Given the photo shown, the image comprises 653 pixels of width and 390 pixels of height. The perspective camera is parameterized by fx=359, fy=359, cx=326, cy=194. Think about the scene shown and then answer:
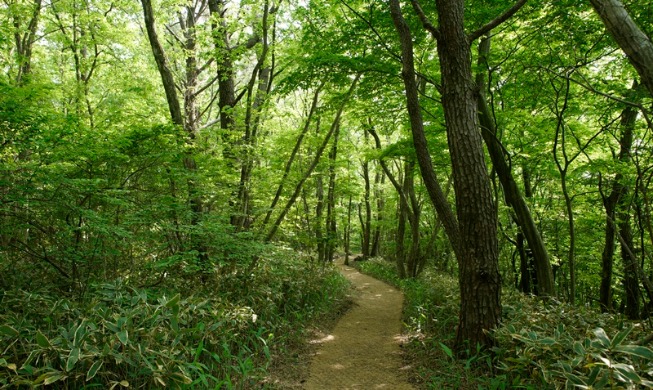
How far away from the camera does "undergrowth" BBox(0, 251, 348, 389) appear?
2889 mm

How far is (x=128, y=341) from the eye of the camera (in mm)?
3078

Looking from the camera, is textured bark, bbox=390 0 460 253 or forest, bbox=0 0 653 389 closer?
forest, bbox=0 0 653 389

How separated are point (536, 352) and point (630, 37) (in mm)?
2908

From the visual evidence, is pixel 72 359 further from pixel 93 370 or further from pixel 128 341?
pixel 128 341

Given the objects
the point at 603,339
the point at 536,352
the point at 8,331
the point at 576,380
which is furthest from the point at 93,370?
the point at 603,339

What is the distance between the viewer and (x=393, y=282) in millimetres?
13930

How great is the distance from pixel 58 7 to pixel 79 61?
152 cm

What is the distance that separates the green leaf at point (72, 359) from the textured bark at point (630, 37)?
14.8ft

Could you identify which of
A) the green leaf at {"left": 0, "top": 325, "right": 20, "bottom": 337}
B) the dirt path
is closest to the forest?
the green leaf at {"left": 0, "top": 325, "right": 20, "bottom": 337}

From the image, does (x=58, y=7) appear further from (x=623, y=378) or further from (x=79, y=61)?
(x=623, y=378)

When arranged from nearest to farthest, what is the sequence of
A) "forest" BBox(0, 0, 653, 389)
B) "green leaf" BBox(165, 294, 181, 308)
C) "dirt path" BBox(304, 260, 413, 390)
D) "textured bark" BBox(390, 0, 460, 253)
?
"forest" BBox(0, 0, 653, 389) → "green leaf" BBox(165, 294, 181, 308) → "dirt path" BBox(304, 260, 413, 390) → "textured bark" BBox(390, 0, 460, 253)

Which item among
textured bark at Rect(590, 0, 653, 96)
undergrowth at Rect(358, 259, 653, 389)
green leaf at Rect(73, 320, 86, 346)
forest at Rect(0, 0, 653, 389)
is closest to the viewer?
textured bark at Rect(590, 0, 653, 96)

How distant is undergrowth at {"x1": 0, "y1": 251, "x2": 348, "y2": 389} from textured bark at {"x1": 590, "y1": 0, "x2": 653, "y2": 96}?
13.8 feet

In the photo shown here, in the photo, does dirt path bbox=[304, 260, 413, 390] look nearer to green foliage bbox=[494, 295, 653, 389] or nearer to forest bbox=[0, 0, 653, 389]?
forest bbox=[0, 0, 653, 389]
